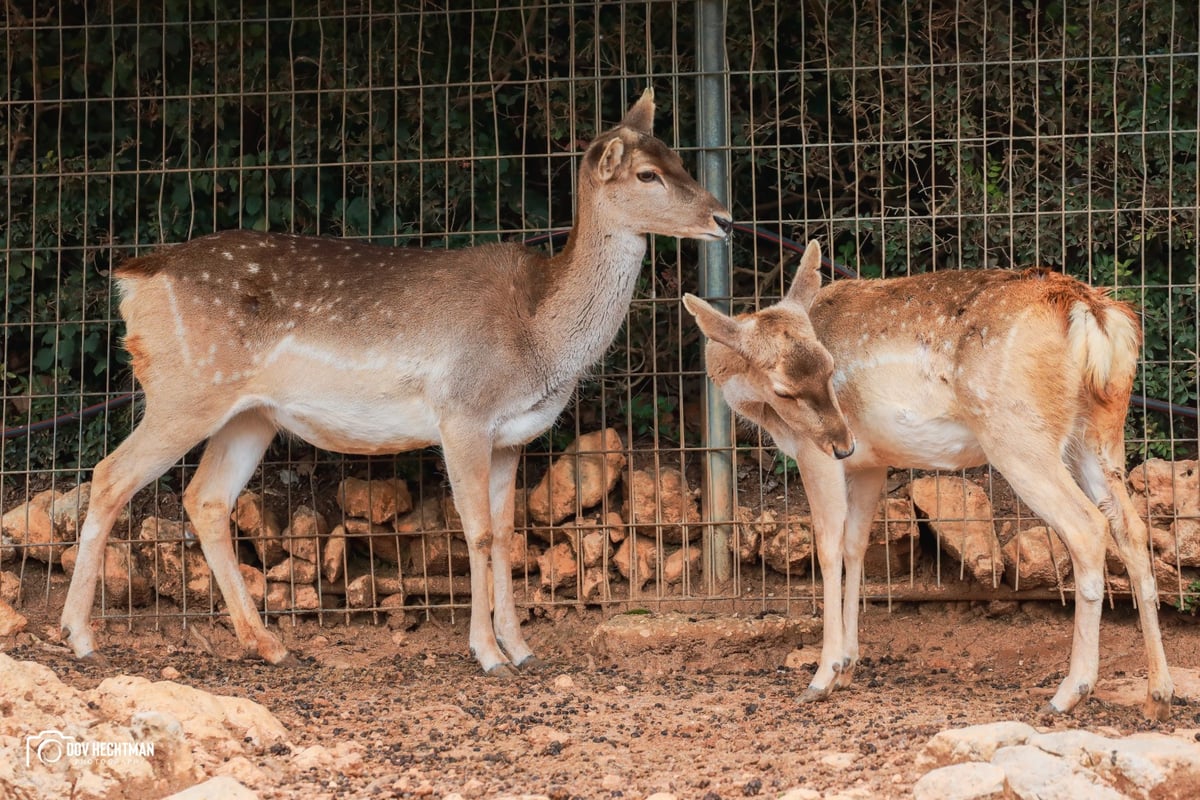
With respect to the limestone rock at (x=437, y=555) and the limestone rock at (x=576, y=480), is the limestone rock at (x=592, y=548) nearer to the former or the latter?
the limestone rock at (x=576, y=480)

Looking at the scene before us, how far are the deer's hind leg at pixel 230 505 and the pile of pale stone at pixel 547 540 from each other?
1.94 ft

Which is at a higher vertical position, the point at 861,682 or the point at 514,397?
the point at 514,397

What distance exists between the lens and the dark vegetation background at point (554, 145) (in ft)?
27.7

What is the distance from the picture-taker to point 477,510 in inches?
284

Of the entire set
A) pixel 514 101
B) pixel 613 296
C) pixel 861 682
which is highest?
pixel 514 101

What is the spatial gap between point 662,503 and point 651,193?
81.4 inches

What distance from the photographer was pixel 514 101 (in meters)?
8.73

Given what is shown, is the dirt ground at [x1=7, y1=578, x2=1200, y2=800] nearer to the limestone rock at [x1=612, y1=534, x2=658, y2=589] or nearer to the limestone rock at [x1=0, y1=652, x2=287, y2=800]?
the limestone rock at [x1=0, y1=652, x2=287, y2=800]

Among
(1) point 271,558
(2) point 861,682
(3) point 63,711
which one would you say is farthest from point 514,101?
(3) point 63,711

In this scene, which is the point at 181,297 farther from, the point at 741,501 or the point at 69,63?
the point at 741,501

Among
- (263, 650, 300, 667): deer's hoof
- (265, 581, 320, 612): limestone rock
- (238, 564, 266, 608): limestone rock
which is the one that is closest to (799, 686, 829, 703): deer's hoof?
(263, 650, 300, 667): deer's hoof

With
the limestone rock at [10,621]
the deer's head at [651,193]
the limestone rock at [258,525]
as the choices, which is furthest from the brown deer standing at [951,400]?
the limestone rock at [10,621]

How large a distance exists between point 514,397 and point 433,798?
2834 mm

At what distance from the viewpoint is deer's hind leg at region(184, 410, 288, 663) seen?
24.9 feet
